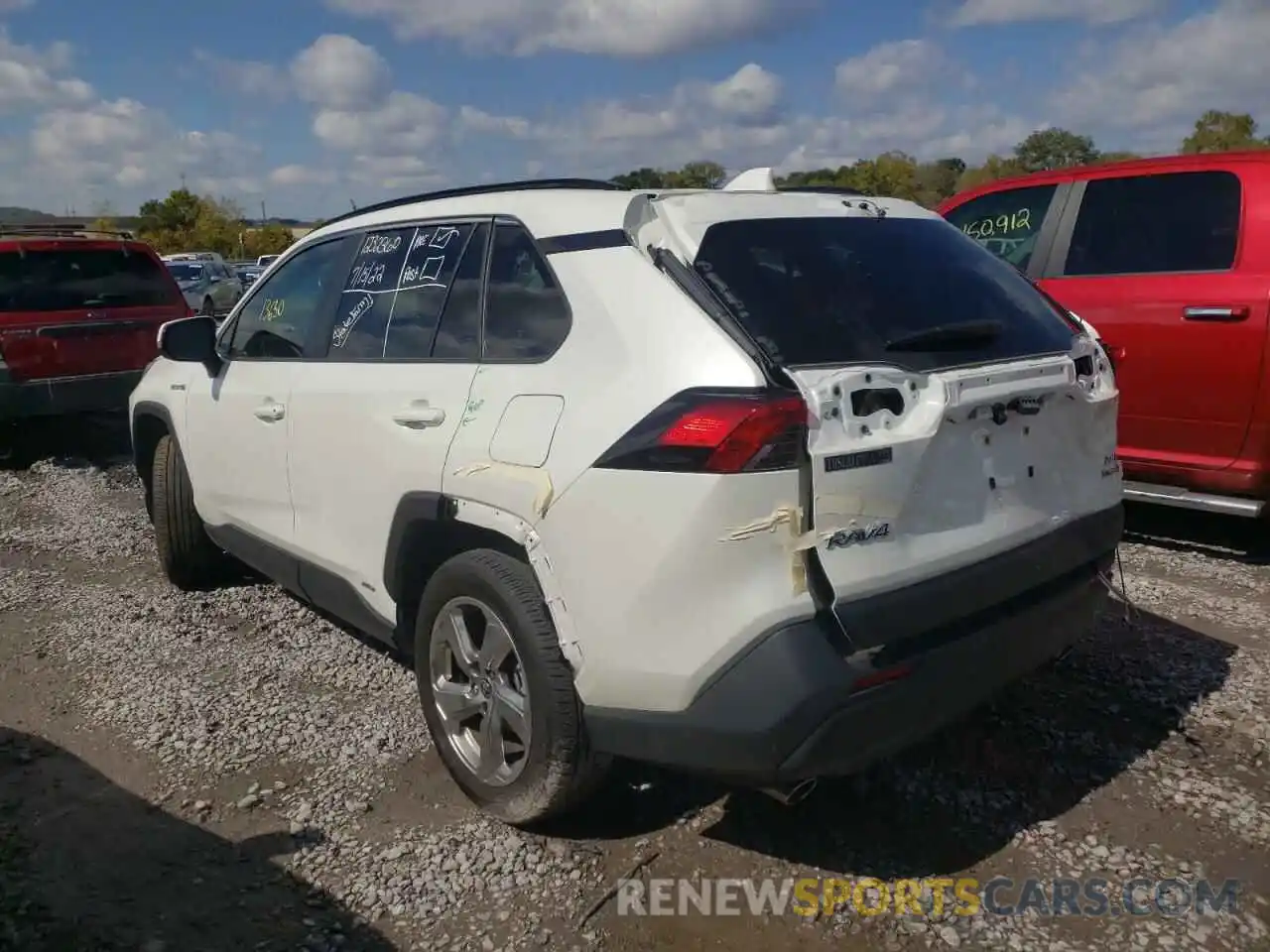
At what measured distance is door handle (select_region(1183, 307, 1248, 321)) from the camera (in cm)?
478

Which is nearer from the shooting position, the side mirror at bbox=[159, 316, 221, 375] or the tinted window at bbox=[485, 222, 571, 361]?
the tinted window at bbox=[485, 222, 571, 361]

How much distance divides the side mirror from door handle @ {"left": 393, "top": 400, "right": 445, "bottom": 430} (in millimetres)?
1631

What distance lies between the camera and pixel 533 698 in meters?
2.65

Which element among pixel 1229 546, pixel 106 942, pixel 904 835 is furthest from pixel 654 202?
pixel 1229 546

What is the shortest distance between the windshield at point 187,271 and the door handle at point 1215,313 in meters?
19.8

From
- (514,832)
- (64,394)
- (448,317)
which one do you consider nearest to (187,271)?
(64,394)

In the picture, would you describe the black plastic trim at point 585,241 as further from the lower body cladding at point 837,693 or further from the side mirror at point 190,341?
the side mirror at point 190,341

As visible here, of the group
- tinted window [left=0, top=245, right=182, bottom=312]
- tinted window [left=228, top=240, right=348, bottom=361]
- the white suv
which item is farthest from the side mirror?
tinted window [left=0, top=245, right=182, bottom=312]

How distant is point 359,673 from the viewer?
161 inches

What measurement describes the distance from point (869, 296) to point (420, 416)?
1.34 m

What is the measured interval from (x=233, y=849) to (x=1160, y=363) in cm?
462

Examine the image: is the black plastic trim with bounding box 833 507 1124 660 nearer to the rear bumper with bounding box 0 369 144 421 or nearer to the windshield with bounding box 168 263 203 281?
the rear bumper with bounding box 0 369 144 421

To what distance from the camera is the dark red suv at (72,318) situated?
7668mm

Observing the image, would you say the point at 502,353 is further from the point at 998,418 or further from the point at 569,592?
the point at 998,418
